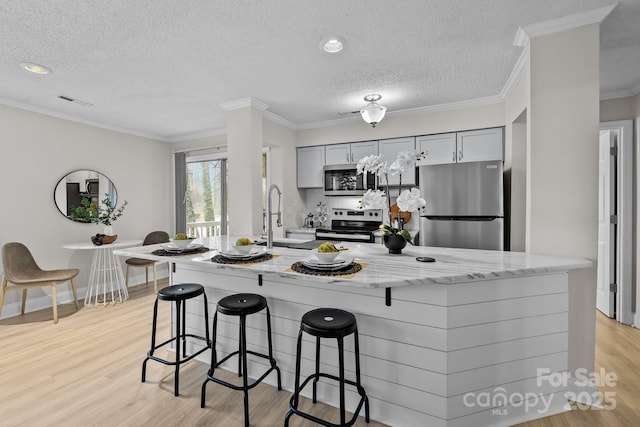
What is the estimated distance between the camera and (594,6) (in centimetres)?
188

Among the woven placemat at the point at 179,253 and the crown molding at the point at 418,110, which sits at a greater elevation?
the crown molding at the point at 418,110

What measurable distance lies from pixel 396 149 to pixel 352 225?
1.24m

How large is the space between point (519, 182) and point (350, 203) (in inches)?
83.6

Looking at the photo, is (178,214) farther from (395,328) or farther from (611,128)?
(611,128)

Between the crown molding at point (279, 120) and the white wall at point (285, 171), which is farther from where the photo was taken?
the white wall at point (285, 171)

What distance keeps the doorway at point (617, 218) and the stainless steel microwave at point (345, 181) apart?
254 cm

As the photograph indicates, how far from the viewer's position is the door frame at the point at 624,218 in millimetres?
3154

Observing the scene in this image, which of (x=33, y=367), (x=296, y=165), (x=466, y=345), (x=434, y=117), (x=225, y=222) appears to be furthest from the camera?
(x=225, y=222)

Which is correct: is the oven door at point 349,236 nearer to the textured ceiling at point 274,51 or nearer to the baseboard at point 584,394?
the textured ceiling at point 274,51

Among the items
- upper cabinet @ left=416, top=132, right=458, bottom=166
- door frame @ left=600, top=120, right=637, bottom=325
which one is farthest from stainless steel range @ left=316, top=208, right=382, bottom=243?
door frame @ left=600, top=120, right=637, bottom=325

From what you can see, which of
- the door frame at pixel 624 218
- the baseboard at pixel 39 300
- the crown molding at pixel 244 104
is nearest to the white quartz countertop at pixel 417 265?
the crown molding at pixel 244 104

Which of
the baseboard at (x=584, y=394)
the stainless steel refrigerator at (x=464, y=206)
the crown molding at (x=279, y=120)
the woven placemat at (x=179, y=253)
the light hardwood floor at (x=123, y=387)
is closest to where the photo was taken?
the light hardwood floor at (x=123, y=387)

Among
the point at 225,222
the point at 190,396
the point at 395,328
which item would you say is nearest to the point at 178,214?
the point at 225,222

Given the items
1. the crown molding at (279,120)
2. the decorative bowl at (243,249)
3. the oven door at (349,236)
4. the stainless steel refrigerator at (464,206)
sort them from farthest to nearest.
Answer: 1. the crown molding at (279,120)
2. the oven door at (349,236)
3. the stainless steel refrigerator at (464,206)
4. the decorative bowl at (243,249)
